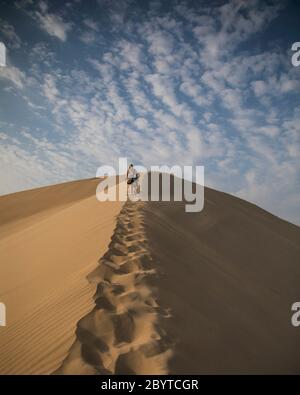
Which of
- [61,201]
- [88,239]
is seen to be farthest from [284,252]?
[61,201]

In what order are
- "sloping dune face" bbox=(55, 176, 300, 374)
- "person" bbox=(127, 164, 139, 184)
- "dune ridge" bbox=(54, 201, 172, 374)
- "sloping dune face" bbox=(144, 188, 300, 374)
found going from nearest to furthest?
1. "dune ridge" bbox=(54, 201, 172, 374)
2. "sloping dune face" bbox=(55, 176, 300, 374)
3. "sloping dune face" bbox=(144, 188, 300, 374)
4. "person" bbox=(127, 164, 139, 184)

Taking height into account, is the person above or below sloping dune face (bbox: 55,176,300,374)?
above

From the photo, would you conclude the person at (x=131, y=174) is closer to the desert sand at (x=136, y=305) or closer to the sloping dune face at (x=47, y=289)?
the sloping dune face at (x=47, y=289)

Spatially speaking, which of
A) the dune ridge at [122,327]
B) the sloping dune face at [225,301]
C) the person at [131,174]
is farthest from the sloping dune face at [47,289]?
the person at [131,174]

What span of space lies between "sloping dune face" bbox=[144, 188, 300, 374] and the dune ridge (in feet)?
0.65

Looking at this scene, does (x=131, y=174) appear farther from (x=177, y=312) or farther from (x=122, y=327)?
(x=122, y=327)

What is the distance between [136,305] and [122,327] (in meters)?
0.48

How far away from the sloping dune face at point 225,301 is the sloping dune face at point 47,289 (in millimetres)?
1262

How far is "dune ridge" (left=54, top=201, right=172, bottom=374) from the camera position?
10.1 ft

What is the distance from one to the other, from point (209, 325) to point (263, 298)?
3611mm

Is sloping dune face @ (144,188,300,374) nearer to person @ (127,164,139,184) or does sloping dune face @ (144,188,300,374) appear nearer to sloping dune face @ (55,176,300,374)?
sloping dune face @ (55,176,300,374)

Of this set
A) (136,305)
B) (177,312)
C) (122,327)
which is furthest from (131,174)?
(122,327)

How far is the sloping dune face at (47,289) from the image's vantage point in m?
3.37

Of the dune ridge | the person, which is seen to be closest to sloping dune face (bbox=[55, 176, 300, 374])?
the dune ridge
